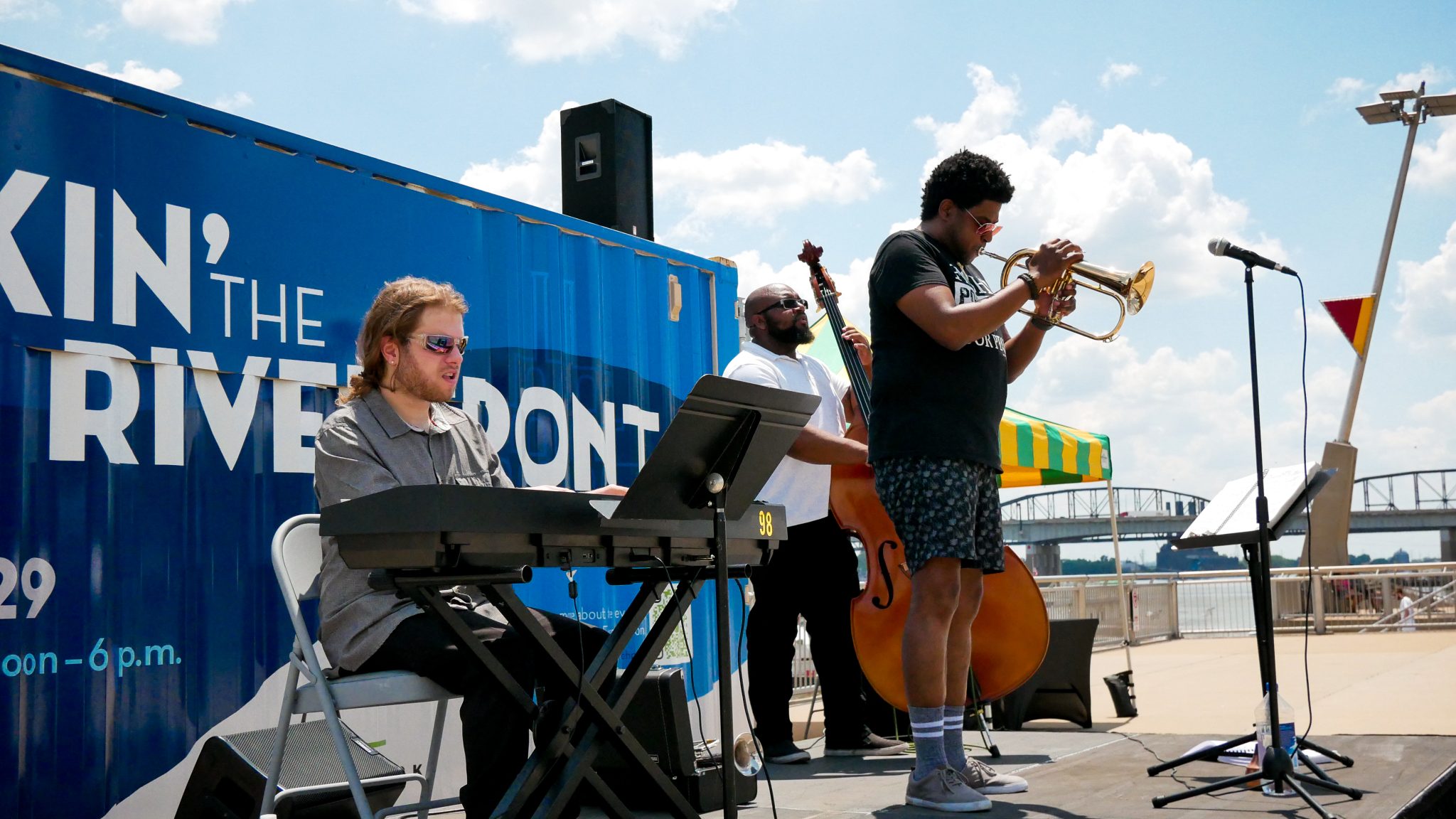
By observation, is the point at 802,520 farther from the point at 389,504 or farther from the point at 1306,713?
the point at 1306,713

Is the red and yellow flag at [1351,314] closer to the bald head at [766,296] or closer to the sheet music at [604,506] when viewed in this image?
the bald head at [766,296]

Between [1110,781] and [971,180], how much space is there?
192 centimetres

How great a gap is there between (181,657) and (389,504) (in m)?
1.48

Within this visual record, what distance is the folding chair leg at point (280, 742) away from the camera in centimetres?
263

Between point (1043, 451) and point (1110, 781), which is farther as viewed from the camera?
point (1043, 451)

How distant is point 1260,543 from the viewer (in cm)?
358

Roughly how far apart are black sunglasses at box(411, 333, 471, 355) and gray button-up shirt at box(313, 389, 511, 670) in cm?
17

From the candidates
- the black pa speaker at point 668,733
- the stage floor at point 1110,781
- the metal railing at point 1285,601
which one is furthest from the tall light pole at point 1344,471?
the black pa speaker at point 668,733

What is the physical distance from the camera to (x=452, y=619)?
7.61 feet

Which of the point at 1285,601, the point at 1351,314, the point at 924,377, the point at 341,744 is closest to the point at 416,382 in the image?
the point at 341,744

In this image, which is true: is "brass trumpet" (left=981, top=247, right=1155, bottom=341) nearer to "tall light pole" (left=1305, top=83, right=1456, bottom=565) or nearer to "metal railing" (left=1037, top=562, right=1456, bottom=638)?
"metal railing" (left=1037, top=562, right=1456, bottom=638)

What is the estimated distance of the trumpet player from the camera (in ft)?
10.9

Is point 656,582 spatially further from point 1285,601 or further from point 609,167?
point 1285,601

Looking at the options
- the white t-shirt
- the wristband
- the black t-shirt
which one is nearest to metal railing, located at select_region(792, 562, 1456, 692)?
the white t-shirt
